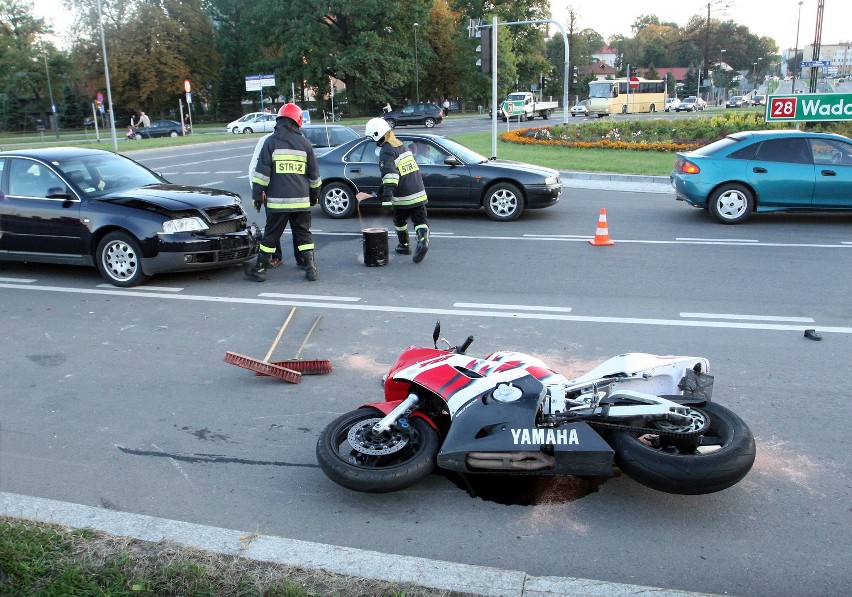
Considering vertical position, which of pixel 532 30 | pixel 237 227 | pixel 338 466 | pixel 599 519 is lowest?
pixel 599 519

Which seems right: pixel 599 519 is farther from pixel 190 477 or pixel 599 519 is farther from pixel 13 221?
pixel 13 221

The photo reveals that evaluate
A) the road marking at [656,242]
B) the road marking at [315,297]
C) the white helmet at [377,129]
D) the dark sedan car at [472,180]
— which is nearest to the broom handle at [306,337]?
the road marking at [315,297]

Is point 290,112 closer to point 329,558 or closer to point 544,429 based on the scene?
point 544,429

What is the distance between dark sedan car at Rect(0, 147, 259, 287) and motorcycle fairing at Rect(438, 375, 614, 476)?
5626 mm

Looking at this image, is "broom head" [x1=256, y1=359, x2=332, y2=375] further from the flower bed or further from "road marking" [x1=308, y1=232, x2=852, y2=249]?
the flower bed

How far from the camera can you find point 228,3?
73.9 metres

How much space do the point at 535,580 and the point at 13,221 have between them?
8342mm

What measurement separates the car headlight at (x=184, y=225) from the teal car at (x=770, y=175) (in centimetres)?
808

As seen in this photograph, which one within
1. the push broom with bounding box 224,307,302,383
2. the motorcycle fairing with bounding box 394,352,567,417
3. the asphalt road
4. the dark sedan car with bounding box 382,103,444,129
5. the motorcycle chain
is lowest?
the asphalt road

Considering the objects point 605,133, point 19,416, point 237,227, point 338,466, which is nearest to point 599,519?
point 338,466

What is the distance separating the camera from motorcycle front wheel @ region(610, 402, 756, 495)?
141 inches

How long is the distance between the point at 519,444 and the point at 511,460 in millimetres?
98

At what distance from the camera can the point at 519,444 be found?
3.74 metres

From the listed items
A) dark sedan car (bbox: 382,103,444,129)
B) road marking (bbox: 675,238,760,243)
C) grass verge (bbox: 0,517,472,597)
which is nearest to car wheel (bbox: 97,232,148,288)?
grass verge (bbox: 0,517,472,597)
